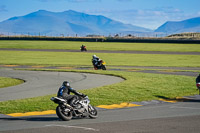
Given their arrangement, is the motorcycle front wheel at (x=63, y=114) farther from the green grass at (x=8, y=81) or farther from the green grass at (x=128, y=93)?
the green grass at (x=8, y=81)

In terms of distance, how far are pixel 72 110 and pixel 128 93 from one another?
8469 millimetres

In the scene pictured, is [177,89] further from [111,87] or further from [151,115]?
[151,115]

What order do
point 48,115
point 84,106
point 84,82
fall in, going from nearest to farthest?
point 84,106 → point 48,115 → point 84,82

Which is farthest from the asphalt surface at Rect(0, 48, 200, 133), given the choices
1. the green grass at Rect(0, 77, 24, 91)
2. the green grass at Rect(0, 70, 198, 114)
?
the green grass at Rect(0, 77, 24, 91)

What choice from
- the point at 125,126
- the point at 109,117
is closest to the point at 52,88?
the point at 109,117

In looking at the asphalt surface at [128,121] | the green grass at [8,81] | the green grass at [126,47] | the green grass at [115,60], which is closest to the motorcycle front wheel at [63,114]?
the asphalt surface at [128,121]

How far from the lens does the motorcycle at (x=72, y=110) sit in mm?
14805

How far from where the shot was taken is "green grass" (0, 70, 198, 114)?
1885 cm

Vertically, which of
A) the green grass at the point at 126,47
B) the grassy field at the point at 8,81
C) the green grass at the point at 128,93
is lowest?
the grassy field at the point at 8,81

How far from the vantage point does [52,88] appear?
26.0m

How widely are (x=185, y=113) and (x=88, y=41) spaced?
10699 cm

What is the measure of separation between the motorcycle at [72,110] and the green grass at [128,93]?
3224 millimetres

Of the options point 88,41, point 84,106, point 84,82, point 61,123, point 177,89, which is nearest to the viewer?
point 61,123

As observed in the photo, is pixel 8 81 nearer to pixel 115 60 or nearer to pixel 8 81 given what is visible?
pixel 8 81
